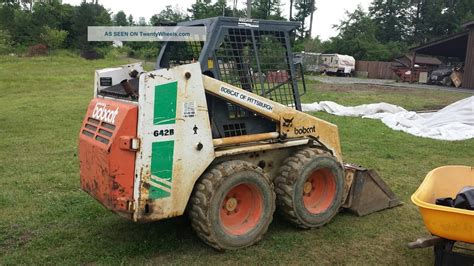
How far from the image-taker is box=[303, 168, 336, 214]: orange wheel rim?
16.8 feet

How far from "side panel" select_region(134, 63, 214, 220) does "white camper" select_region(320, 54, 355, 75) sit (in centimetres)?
4108

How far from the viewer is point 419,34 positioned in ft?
226

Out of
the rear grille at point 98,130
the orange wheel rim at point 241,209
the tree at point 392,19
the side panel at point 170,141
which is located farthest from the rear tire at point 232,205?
the tree at point 392,19

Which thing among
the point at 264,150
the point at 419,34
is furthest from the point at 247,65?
the point at 419,34

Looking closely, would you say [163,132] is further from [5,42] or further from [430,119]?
[5,42]

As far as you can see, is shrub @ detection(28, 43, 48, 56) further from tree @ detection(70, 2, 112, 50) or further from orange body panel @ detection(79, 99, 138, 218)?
orange body panel @ detection(79, 99, 138, 218)

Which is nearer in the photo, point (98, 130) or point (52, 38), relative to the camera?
point (98, 130)

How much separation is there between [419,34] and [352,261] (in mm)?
71702

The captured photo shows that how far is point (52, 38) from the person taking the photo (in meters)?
39.6

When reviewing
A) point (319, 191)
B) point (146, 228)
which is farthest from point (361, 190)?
point (146, 228)

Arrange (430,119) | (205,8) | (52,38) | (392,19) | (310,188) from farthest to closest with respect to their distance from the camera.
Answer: (392,19), (205,8), (52,38), (430,119), (310,188)

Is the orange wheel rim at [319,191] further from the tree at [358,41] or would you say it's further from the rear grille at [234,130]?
the tree at [358,41]

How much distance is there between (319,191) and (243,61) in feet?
5.79

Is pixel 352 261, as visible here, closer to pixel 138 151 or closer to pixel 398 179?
pixel 138 151
